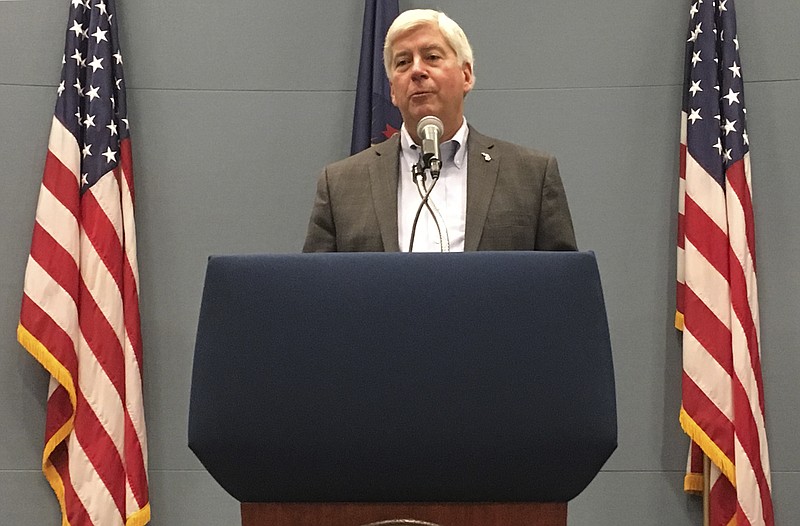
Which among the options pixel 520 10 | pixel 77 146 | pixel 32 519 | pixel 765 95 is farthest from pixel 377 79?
pixel 32 519

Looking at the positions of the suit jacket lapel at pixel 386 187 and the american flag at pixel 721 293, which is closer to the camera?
the suit jacket lapel at pixel 386 187

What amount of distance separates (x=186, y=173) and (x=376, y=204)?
75.3 inches

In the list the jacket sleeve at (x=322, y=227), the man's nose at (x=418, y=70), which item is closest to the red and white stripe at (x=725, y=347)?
the man's nose at (x=418, y=70)

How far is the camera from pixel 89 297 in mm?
3879

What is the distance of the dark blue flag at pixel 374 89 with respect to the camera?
3.91 meters

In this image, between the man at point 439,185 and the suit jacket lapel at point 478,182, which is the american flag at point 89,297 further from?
the suit jacket lapel at point 478,182

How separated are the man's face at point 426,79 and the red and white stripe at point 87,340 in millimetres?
1774

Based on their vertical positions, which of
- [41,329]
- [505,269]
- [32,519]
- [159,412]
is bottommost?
[32,519]

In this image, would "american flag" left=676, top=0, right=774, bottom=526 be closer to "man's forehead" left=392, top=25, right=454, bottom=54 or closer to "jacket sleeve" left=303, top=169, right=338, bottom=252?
"man's forehead" left=392, top=25, right=454, bottom=54

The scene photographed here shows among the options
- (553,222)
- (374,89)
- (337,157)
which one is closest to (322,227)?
(553,222)

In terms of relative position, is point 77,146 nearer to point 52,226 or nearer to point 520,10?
point 52,226

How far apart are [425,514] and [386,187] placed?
1099mm

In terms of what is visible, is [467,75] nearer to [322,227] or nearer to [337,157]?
[322,227]

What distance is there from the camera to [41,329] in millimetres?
3836
